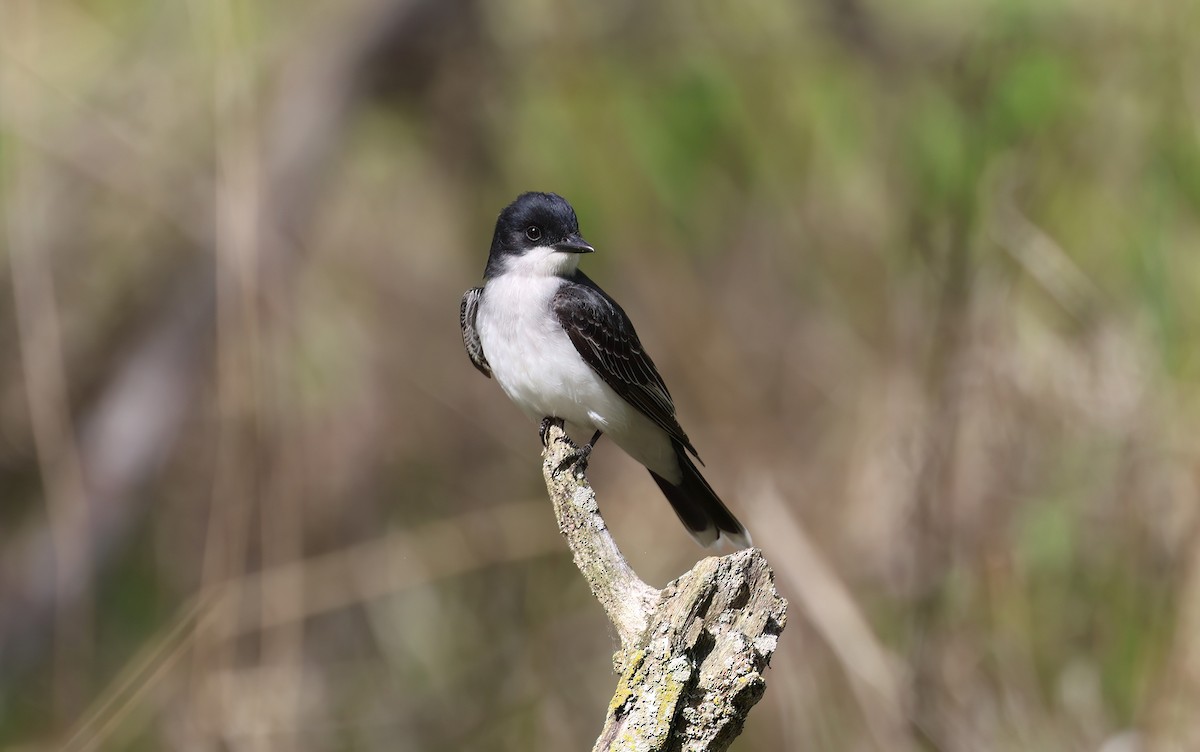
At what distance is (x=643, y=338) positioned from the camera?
7.41 meters

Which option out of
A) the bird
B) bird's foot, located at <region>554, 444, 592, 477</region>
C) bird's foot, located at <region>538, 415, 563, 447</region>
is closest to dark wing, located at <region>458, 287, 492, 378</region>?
the bird

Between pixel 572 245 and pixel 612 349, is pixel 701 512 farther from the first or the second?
pixel 572 245

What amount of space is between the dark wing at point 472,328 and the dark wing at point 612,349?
12.7 inches

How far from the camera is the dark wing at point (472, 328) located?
15.9 ft

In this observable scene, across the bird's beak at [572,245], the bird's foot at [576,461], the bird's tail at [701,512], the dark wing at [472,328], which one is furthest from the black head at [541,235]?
the bird's tail at [701,512]

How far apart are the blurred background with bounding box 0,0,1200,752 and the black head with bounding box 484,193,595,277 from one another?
3.01 ft

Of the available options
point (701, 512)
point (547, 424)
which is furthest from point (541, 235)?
point (701, 512)

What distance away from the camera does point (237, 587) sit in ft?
15.7

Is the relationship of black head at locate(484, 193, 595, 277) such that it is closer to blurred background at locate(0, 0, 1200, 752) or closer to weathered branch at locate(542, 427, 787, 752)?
blurred background at locate(0, 0, 1200, 752)

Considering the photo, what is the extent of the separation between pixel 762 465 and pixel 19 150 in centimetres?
358

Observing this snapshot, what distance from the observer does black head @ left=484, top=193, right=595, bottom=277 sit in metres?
4.71

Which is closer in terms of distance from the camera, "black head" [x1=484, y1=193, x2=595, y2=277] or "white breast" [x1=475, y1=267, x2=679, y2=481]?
"white breast" [x1=475, y1=267, x2=679, y2=481]

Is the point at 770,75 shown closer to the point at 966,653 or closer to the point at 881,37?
the point at 881,37

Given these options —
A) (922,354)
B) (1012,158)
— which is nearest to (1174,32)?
(1012,158)
